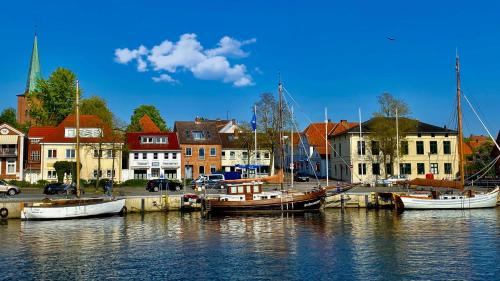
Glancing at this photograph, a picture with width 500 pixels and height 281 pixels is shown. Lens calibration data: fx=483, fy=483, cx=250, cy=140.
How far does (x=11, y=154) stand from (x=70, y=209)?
1378 inches

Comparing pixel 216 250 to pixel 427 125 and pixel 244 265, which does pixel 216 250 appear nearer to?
pixel 244 265

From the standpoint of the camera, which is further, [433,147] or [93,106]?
[93,106]

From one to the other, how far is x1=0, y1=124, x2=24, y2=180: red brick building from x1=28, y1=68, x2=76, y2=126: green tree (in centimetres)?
2187

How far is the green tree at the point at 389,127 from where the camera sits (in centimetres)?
7296

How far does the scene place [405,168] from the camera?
261 feet

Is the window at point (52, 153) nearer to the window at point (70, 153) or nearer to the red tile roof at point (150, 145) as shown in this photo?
the window at point (70, 153)

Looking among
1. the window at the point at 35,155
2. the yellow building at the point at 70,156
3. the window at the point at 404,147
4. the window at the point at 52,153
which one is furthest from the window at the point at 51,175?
the window at the point at 404,147

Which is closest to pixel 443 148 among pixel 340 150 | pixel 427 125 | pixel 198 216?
pixel 427 125

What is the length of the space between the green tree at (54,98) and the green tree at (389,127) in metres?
59.8

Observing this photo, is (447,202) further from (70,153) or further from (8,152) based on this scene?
(8,152)

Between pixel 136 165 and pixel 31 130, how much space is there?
22.9 m

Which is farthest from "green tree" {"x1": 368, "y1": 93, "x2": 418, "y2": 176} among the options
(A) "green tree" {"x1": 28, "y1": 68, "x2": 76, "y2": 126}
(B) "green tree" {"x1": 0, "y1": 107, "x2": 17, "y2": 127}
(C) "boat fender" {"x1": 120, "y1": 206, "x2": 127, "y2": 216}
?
(B) "green tree" {"x1": 0, "y1": 107, "x2": 17, "y2": 127}

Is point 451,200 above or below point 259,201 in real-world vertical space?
below

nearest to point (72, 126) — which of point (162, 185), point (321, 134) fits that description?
point (162, 185)
